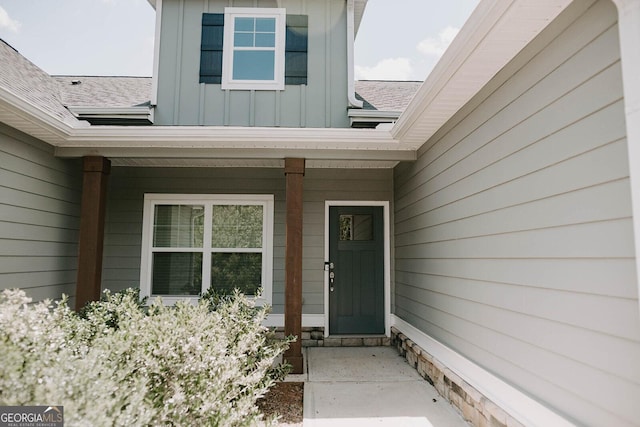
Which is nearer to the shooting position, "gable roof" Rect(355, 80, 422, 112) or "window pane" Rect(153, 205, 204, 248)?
"window pane" Rect(153, 205, 204, 248)

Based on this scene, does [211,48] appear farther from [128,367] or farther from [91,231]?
[128,367]

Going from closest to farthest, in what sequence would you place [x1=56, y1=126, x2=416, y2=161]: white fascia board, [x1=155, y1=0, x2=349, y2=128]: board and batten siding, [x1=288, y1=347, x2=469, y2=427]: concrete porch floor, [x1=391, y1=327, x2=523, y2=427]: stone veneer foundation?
[x1=391, y1=327, x2=523, y2=427]: stone veneer foundation → [x1=288, y1=347, x2=469, y2=427]: concrete porch floor → [x1=56, y1=126, x2=416, y2=161]: white fascia board → [x1=155, y1=0, x2=349, y2=128]: board and batten siding

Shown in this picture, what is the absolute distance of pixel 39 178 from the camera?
171 inches

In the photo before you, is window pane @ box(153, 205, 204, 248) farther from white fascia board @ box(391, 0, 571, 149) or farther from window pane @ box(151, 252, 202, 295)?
white fascia board @ box(391, 0, 571, 149)

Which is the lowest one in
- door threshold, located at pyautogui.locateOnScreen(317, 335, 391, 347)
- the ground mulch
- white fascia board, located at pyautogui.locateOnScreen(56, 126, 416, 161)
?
the ground mulch

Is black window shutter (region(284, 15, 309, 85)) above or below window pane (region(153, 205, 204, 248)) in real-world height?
above

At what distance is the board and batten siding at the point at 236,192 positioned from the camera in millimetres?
5597

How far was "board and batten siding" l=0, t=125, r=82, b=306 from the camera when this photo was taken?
3928 millimetres

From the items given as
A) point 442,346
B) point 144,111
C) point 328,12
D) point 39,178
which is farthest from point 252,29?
point 442,346

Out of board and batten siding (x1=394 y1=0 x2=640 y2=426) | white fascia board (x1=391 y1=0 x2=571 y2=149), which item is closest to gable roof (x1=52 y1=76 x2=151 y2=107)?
white fascia board (x1=391 y1=0 x2=571 y2=149)

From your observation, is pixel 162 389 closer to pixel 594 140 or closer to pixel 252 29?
pixel 594 140

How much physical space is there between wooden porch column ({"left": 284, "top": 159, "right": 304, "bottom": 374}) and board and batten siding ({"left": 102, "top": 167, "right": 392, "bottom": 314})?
1.25m

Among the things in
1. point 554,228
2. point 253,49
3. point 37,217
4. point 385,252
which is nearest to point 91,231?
point 37,217

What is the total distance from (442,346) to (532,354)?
4.87ft
